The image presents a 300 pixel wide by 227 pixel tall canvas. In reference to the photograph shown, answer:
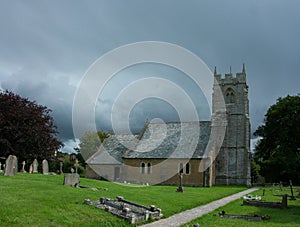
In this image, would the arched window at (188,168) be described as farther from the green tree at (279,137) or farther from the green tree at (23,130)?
the green tree at (23,130)

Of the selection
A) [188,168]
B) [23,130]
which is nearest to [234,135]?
[188,168]

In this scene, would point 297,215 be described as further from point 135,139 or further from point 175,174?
point 135,139

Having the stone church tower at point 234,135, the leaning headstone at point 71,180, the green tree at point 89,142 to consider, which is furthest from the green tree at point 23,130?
the green tree at point 89,142

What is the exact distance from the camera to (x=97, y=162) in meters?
44.3

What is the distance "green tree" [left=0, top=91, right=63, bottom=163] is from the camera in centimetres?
3325

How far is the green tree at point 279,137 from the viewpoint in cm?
4078

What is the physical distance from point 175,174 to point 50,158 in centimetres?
1580

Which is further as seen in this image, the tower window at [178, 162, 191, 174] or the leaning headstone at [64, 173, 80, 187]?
the tower window at [178, 162, 191, 174]

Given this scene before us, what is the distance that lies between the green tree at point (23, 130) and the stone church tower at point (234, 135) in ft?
78.4

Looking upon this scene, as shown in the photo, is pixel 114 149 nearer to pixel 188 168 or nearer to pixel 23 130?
pixel 188 168

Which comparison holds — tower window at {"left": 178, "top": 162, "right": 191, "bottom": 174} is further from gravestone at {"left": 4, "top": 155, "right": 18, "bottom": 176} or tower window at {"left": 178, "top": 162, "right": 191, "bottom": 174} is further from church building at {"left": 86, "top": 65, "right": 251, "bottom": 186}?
gravestone at {"left": 4, "top": 155, "right": 18, "bottom": 176}

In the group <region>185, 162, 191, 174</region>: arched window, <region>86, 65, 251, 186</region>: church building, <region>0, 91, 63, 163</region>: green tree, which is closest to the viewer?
<region>0, 91, 63, 163</region>: green tree

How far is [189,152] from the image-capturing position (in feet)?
134

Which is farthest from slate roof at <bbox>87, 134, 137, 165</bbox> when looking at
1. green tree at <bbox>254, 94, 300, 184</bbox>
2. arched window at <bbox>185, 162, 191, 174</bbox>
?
green tree at <bbox>254, 94, 300, 184</bbox>
